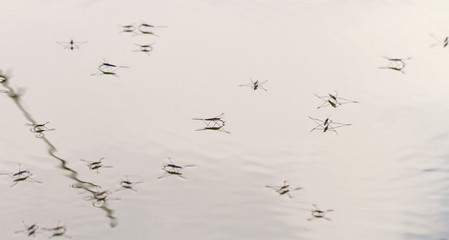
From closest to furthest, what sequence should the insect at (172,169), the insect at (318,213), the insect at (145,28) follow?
the insect at (318,213), the insect at (172,169), the insect at (145,28)

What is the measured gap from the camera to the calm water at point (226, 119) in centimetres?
249

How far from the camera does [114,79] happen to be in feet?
11.2

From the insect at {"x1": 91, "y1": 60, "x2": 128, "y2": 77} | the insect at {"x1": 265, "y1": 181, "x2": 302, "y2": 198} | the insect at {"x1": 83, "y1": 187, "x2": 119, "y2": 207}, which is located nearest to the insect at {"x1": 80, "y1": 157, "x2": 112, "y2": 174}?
the insect at {"x1": 83, "y1": 187, "x2": 119, "y2": 207}

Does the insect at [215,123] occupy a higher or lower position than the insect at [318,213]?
higher

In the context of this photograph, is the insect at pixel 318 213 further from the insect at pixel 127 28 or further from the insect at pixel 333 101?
the insect at pixel 127 28

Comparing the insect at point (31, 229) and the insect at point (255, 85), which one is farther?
the insect at point (255, 85)

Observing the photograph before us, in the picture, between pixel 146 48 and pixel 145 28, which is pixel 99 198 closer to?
pixel 146 48

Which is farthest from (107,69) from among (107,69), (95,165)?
(95,165)

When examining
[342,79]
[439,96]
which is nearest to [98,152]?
[342,79]

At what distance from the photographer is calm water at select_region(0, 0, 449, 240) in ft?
8.16

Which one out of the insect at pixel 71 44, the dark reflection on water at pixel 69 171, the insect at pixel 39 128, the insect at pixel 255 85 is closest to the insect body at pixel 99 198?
the dark reflection on water at pixel 69 171

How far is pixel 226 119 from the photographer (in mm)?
3102

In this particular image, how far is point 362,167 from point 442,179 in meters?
0.48

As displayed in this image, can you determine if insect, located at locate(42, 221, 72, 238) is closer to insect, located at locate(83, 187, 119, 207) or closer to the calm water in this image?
the calm water
